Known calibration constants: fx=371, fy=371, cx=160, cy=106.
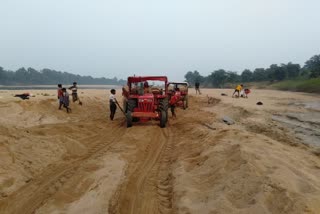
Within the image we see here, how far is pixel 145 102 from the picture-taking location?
52.3 feet

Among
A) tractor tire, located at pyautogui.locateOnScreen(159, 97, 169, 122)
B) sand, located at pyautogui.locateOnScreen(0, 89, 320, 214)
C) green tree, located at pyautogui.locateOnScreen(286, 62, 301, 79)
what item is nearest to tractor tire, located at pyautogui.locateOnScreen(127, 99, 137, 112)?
tractor tire, located at pyautogui.locateOnScreen(159, 97, 169, 122)

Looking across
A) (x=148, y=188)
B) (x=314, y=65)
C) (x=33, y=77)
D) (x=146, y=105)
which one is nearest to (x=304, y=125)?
(x=146, y=105)

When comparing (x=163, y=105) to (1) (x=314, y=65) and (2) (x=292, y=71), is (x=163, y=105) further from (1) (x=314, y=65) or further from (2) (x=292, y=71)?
(1) (x=314, y=65)

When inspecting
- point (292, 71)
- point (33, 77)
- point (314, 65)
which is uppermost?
point (314, 65)

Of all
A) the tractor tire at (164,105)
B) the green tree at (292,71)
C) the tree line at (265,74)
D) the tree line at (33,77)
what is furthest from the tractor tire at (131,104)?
the tree line at (33,77)

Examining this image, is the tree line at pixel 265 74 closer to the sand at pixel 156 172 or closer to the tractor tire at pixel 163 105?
the tractor tire at pixel 163 105

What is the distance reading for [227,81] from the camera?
88688 millimetres

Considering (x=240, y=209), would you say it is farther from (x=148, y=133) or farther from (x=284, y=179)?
(x=148, y=133)

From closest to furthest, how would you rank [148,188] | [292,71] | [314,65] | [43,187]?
[148,188] → [43,187] → [292,71] → [314,65]

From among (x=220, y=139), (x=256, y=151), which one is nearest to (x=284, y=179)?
(x=256, y=151)

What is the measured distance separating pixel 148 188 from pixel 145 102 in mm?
8969

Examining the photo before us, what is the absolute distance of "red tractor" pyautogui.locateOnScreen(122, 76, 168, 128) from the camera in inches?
613

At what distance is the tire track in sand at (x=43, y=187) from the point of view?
21.4 ft

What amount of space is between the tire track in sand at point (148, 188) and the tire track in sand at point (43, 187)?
1351 mm
